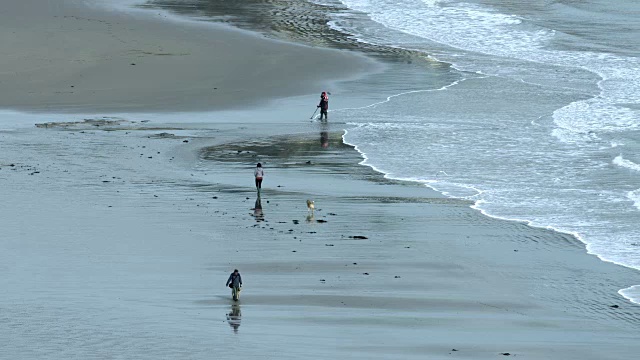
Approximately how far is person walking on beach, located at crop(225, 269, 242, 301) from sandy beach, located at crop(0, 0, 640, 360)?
148 mm

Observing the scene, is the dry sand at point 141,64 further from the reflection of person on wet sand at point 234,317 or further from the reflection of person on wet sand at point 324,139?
the reflection of person on wet sand at point 234,317

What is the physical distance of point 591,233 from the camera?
20.8m

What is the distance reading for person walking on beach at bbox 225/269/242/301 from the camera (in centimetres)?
1641

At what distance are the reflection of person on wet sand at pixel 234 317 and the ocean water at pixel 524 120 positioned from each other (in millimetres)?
5548

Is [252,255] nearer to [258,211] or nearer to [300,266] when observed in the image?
[300,266]

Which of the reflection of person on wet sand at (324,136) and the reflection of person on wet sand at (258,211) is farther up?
the reflection of person on wet sand at (324,136)

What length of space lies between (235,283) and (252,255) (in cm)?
254

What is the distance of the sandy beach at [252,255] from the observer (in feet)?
50.0

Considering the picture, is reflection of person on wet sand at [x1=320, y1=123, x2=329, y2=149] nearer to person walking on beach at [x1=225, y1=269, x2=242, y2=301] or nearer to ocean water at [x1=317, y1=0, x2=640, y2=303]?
ocean water at [x1=317, y1=0, x2=640, y2=303]

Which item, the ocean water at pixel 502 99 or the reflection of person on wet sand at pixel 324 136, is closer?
the ocean water at pixel 502 99

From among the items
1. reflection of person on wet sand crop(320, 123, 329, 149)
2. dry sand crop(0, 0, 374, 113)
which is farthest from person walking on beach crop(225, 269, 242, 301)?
dry sand crop(0, 0, 374, 113)

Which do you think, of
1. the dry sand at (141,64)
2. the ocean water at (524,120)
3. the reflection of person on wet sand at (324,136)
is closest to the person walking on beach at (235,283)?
the ocean water at (524,120)

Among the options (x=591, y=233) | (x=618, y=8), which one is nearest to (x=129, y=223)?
(x=591, y=233)

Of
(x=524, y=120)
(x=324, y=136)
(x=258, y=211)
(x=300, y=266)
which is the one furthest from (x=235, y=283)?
(x=524, y=120)
